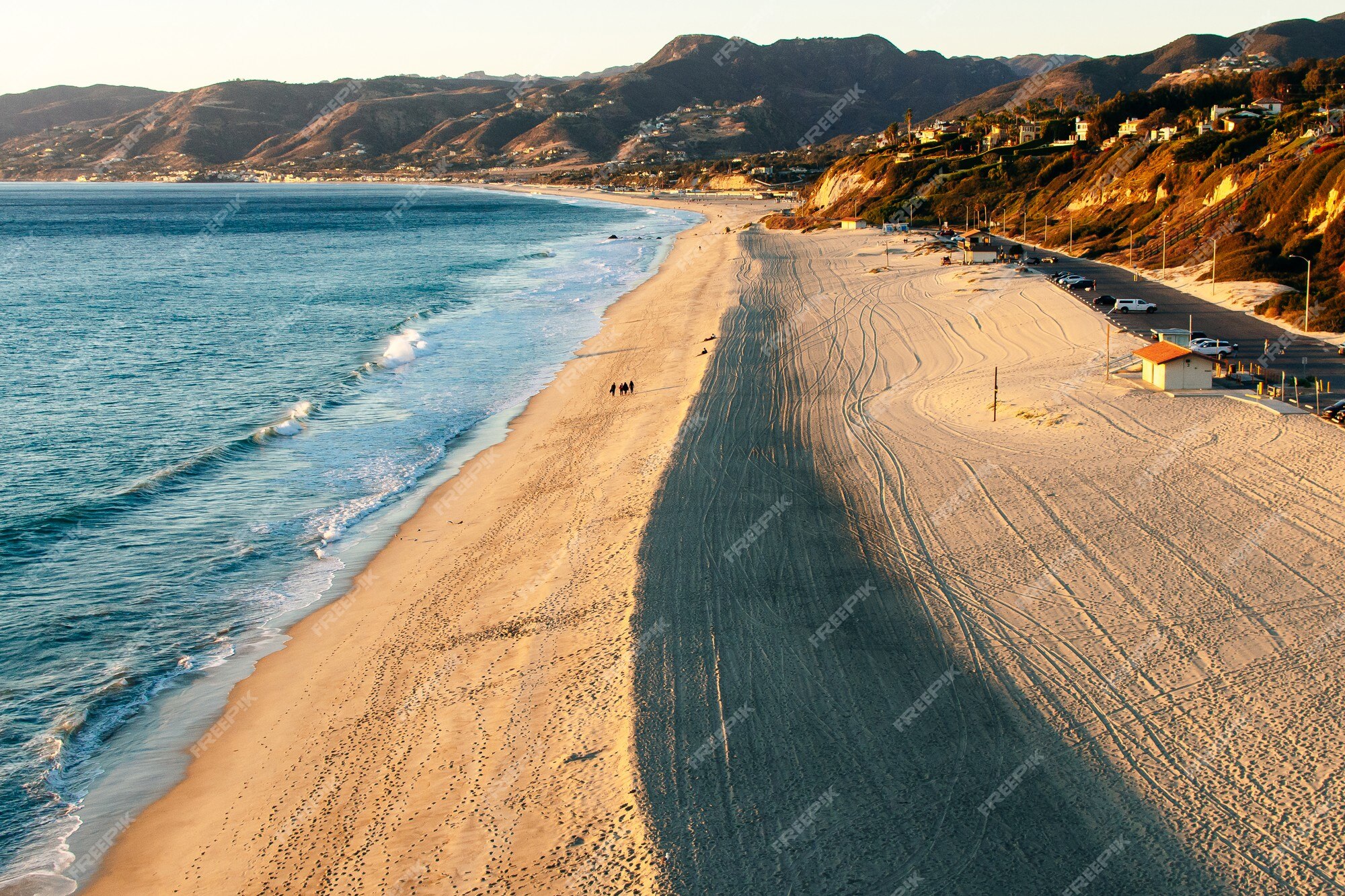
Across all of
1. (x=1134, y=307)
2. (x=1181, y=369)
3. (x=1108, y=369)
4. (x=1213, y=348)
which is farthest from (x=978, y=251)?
(x=1181, y=369)

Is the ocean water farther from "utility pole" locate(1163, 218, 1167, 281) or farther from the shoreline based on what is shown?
"utility pole" locate(1163, 218, 1167, 281)

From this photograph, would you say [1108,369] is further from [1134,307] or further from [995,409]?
[1134,307]

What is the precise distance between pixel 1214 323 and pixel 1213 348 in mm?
7106

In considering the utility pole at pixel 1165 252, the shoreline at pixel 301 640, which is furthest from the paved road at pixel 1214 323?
the shoreline at pixel 301 640

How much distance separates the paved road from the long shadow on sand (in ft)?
69.4

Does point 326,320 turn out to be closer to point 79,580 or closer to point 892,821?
point 79,580

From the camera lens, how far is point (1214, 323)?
41.6m

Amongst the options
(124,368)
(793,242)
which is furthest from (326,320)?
(793,242)

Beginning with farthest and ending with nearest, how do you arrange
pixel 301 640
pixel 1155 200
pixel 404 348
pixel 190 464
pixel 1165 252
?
1. pixel 1155 200
2. pixel 1165 252
3. pixel 404 348
4. pixel 190 464
5. pixel 301 640

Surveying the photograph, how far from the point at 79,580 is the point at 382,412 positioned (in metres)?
15.2

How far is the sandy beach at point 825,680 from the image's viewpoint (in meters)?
12.4

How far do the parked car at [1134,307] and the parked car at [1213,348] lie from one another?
7906 millimetres

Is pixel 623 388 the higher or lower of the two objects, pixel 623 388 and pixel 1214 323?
the lower

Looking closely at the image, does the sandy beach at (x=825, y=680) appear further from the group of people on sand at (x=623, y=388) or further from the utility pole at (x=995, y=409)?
the group of people on sand at (x=623, y=388)
